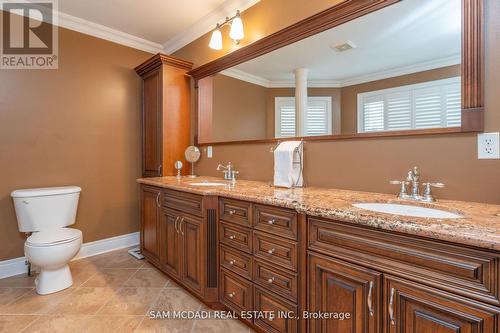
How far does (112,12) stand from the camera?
2.41m

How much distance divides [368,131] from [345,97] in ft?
0.93

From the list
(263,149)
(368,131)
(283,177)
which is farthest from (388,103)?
(263,149)

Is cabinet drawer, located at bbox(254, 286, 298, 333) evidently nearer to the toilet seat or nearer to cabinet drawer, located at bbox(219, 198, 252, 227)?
cabinet drawer, located at bbox(219, 198, 252, 227)

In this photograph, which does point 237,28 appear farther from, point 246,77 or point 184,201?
point 184,201

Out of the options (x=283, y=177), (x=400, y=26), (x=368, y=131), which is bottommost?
(x=283, y=177)

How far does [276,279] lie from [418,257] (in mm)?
693

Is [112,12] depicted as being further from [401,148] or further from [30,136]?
[401,148]

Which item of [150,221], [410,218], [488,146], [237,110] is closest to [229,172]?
[237,110]

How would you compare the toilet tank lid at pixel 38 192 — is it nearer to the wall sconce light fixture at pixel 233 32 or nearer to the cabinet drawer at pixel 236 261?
the cabinet drawer at pixel 236 261

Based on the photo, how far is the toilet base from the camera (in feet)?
6.34

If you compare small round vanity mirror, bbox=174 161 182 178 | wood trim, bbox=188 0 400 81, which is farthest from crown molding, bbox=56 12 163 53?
small round vanity mirror, bbox=174 161 182 178

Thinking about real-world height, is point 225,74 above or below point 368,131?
above

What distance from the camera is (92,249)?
272cm

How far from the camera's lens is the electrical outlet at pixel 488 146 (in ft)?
3.64
